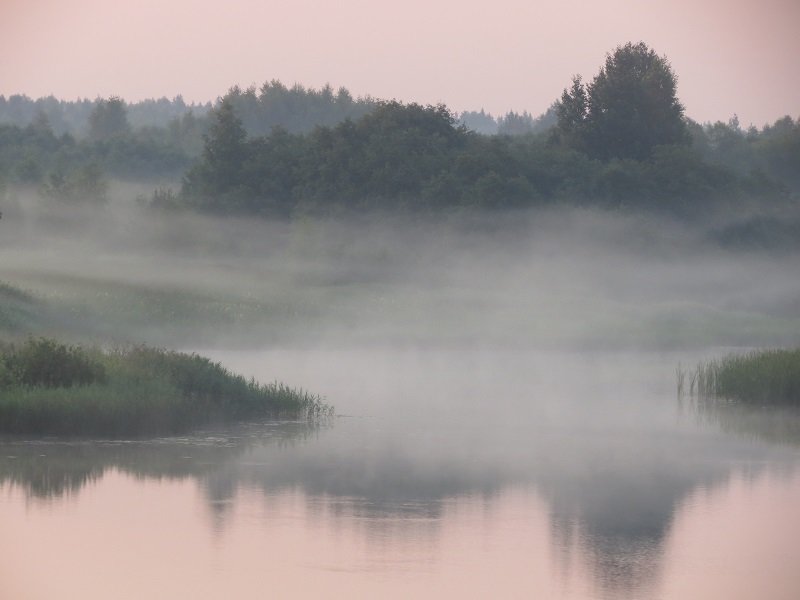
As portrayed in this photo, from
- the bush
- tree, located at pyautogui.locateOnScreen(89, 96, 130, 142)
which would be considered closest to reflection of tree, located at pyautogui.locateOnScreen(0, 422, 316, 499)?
the bush

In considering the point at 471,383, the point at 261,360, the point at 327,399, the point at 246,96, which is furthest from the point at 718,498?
the point at 246,96

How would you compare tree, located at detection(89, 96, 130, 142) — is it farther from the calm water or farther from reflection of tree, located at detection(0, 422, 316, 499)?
reflection of tree, located at detection(0, 422, 316, 499)

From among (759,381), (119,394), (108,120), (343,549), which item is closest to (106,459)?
(119,394)

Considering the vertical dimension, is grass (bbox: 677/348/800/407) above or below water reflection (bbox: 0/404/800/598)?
above

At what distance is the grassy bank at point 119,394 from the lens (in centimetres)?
2666

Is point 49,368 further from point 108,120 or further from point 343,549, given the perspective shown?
point 108,120

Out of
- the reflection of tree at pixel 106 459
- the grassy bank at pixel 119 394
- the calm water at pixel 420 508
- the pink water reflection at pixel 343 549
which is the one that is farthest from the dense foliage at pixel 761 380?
the reflection of tree at pixel 106 459

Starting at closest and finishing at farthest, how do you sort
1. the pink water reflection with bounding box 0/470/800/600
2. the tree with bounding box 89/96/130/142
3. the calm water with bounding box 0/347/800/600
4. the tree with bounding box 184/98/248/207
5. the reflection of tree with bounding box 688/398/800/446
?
the pink water reflection with bounding box 0/470/800/600
the calm water with bounding box 0/347/800/600
the reflection of tree with bounding box 688/398/800/446
the tree with bounding box 184/98/248/207
the tree with bounding box 89/96/130/142

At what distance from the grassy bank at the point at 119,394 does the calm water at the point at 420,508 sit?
2.19 ft

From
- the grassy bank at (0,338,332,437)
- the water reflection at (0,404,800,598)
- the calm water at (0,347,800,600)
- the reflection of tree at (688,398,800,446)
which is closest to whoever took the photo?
the calm water at (0,347,800,600)

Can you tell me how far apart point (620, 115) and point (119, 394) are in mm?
73124

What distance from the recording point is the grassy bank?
26.7 metres

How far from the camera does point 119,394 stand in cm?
2762

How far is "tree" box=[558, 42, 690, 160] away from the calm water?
63.1 m
